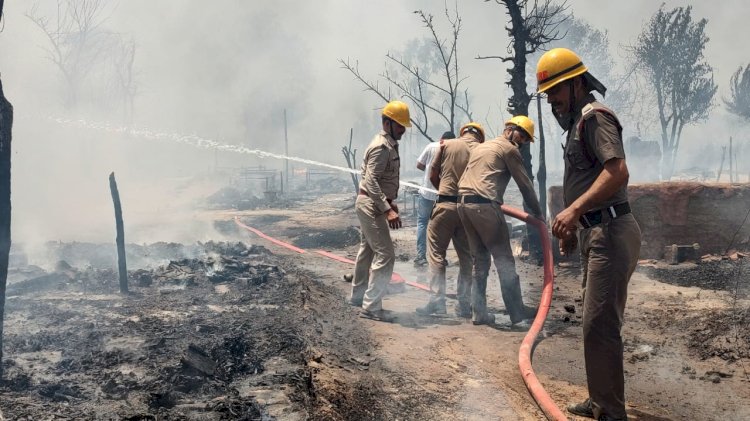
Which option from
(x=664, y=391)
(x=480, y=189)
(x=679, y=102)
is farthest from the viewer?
(x=679, y=102)

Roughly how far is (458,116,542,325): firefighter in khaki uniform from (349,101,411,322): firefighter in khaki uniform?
2.62ft

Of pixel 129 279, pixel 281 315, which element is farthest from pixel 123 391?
pixel 129 279

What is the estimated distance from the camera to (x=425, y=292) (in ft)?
27.4

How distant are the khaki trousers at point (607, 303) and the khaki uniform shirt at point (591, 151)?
0.18m

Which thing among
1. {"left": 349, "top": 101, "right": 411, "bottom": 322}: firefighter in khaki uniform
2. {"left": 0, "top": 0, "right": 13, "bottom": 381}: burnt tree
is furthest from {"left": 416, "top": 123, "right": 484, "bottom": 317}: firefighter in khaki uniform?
{"left": 0, "top": 0, "right": 13, "bottom": 381}: burnt tree

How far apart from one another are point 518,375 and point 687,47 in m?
28.2

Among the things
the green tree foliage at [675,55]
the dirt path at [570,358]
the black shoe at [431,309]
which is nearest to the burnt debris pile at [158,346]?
the dirt path at [570,358]

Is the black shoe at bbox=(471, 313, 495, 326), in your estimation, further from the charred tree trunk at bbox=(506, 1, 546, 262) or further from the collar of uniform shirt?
the charred tree trunk at bbox=(506, 1, 546, 262)

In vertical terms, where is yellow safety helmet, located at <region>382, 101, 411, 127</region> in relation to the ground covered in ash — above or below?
above

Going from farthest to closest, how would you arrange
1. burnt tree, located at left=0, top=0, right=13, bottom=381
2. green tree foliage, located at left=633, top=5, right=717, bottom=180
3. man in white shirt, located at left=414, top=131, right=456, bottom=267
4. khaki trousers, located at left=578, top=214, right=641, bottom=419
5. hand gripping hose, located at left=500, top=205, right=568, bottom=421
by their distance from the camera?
1. green tree foliage, located at left=633, top=5, right=717, bottom=180
2. man in white shirt, located at left=414, top=131, right=456, bottom=267
3. burnt tree, located at left=0, top=0, right=13, bottom=381
4. hand gripping hose, located at left=500, top=205, right=568, bottom=421
5. khaki trousers, located at left=578, top=214, right=641, bottom=419

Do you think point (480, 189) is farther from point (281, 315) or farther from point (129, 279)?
point (129, 279)

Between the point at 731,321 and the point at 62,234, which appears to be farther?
the point at 62,234

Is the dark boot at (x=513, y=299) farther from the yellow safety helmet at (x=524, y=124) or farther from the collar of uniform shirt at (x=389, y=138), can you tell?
the collar of uniform shirt at (x=389, y=138)

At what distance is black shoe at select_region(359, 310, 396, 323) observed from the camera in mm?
6578
